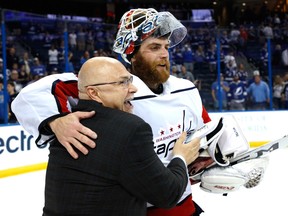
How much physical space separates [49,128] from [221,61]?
645cm

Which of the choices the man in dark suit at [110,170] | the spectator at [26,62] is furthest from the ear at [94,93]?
the spectator at [26,62]

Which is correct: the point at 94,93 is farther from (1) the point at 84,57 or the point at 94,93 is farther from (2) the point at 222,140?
(1) the point at 84,57

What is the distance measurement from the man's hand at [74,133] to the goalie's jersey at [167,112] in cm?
28

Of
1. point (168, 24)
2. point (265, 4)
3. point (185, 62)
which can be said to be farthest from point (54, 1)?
point (168, 24)

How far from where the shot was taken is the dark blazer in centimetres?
107

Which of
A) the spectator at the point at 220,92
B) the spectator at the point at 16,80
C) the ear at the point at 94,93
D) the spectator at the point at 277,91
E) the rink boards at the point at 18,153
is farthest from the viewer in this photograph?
the spectator at the point at 277,91

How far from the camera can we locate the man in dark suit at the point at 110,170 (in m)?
1.07

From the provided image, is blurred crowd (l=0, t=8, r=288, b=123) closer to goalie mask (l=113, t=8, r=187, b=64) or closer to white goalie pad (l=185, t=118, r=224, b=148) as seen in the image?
goalie mask (l=113, t=8, r=187, b=64)

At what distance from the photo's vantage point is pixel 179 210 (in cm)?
151

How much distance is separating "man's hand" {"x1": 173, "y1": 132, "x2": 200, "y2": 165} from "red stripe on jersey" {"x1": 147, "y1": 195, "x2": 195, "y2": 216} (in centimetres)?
26

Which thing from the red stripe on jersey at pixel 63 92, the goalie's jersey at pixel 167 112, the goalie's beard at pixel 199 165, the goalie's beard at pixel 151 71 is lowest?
the goalie's beard at pixel 199 165

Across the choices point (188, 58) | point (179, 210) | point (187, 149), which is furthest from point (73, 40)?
point (187, 149)

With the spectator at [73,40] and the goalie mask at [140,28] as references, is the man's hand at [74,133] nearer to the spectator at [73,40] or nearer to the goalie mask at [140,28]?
the goalie mask at [140,28]

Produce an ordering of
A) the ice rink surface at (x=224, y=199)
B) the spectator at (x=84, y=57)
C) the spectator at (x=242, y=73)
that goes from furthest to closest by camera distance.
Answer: the spectator at (x=242, y=73) → the spectator at (x=84, y=57) → the ice rink surface at (x=224, y=199)
